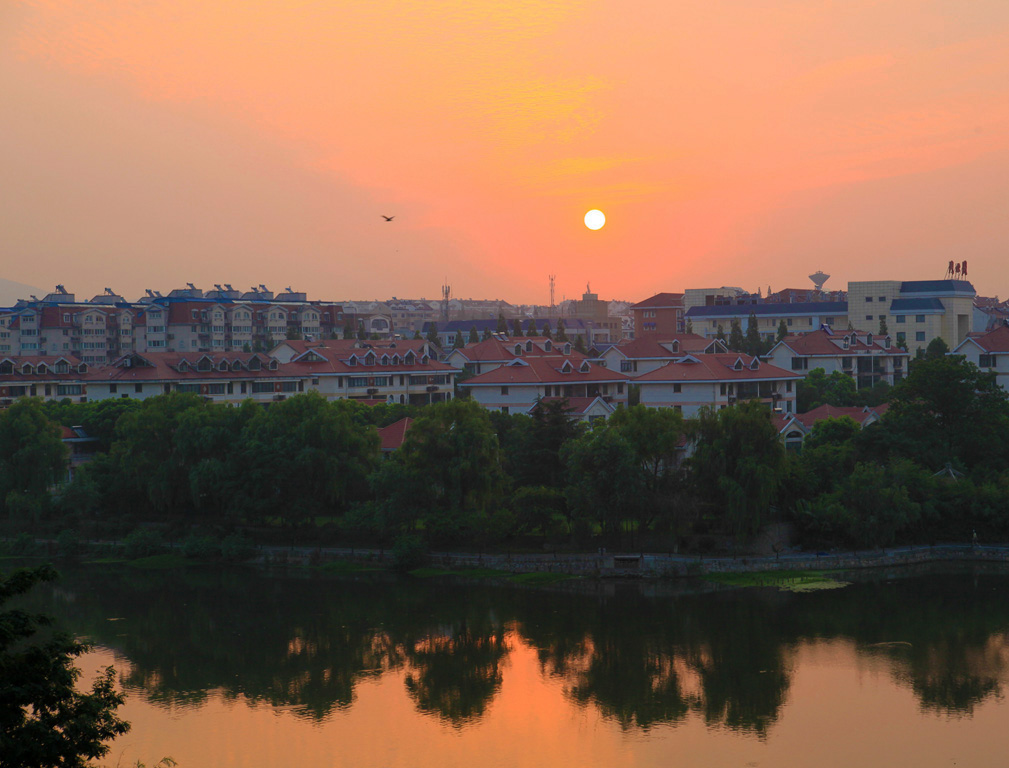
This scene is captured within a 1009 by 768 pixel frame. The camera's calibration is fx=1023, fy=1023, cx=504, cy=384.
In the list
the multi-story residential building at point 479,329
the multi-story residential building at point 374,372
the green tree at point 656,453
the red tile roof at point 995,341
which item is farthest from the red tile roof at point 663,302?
the green tree at point 656,453

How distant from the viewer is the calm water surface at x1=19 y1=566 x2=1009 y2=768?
12234mm

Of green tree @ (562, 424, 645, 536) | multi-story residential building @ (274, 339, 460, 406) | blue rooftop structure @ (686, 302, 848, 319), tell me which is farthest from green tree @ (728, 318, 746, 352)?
green tree @ (562, 424, 645, 536)

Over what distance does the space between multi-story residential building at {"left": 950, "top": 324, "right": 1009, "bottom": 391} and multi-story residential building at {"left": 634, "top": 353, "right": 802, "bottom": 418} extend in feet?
27.5

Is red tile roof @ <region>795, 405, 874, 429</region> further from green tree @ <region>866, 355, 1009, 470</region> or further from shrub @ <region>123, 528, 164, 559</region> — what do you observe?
shrub @ <region>123, 528, 164, 559</region>

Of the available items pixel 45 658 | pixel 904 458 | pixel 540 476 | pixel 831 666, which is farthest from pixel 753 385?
pixel 45 658

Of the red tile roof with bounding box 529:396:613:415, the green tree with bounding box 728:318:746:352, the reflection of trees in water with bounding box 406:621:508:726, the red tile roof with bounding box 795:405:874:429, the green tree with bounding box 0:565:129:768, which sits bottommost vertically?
the reflection of trees in water with bounding box 406:621:508:726

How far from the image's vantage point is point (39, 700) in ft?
24.2

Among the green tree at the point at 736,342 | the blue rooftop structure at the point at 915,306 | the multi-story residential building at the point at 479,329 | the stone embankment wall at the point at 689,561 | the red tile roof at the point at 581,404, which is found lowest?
the stone embankment wall at the point at 689,561

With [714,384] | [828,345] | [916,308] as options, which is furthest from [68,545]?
[916,308]

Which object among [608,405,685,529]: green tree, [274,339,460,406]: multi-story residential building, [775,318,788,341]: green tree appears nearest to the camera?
[608,405,685,529]: green tree

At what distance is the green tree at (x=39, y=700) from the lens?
7.13 meters

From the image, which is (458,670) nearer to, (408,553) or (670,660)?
(670,660)

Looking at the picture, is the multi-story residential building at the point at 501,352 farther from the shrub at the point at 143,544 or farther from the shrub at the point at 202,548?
the shrub at the point at 143,544

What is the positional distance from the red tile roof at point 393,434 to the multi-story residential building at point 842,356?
60.4 ft
